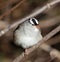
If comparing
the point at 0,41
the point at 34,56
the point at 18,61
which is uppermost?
the point at 18,61

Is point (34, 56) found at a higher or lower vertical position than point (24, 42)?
lower

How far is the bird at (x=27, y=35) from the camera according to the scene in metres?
1.54

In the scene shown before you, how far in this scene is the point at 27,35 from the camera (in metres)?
1.57

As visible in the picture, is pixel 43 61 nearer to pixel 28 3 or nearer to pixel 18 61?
pixel 28 3

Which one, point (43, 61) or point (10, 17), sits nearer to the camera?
point (43, 61)

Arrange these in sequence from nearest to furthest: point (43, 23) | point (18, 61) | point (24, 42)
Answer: point (18, 61), point (24, 42), point (43, 23)

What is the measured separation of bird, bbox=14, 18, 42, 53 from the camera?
1.54 meters

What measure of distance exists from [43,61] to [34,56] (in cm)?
45

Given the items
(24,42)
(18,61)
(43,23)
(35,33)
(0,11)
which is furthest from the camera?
(0,11)

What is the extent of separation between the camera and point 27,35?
1567mm

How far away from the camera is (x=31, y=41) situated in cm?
154

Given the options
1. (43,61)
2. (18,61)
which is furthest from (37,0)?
(18,61)

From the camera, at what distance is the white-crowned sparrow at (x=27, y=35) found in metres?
1.54

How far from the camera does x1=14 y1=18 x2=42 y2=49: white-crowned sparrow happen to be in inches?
60.4
